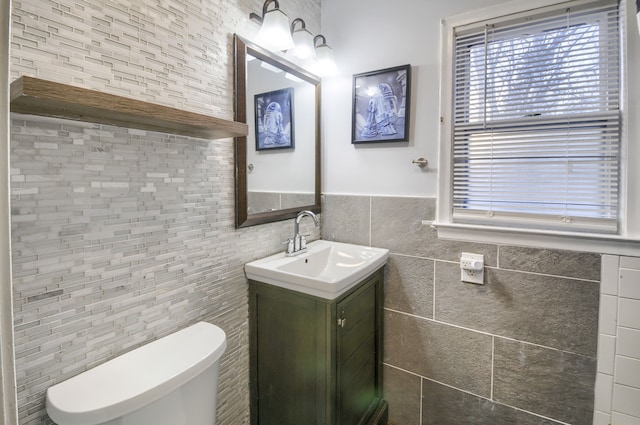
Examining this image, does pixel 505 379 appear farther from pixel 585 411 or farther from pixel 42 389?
pixel 42 389

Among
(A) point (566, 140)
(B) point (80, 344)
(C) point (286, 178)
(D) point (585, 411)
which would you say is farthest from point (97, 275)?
(D) point (585, 411)

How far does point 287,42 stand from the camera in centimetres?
144

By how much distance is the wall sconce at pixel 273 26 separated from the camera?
1366 mm

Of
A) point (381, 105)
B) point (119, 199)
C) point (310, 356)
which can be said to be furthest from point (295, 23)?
point (310, 356)

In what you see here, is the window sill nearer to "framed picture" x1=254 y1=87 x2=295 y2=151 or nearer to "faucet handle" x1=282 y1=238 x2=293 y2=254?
"faucet handle" x1=282 y1=238 x2=293 y2=254

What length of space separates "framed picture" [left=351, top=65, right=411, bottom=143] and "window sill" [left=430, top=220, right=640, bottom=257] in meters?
0.54

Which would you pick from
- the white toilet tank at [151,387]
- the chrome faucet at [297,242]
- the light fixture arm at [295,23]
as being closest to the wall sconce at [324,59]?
the light fixture arm at [295,23]

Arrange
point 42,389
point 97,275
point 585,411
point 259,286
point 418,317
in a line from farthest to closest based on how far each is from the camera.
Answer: point 418,317 < point 259,286 < point 585,411 < point 97,275 < point 42,389

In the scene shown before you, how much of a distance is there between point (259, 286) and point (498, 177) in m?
1.26

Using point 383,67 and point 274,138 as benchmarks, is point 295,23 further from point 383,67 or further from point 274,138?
point 274,138

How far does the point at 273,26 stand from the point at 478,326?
1.74 m

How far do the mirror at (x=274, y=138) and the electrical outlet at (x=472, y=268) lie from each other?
0.88 metres

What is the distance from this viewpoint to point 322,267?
1.70 m

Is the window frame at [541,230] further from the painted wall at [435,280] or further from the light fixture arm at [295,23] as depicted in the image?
the light fixture arm at [295,23]
